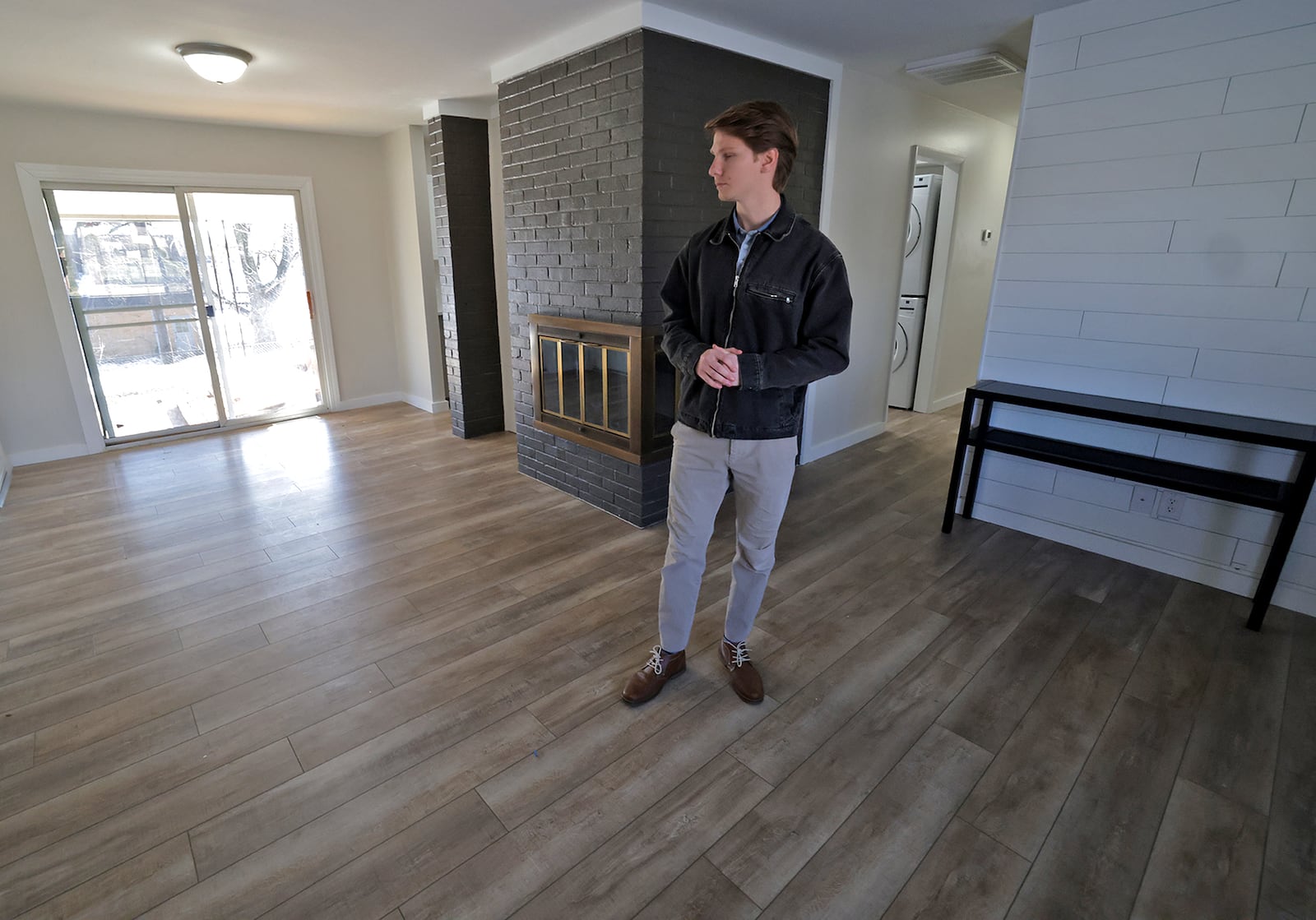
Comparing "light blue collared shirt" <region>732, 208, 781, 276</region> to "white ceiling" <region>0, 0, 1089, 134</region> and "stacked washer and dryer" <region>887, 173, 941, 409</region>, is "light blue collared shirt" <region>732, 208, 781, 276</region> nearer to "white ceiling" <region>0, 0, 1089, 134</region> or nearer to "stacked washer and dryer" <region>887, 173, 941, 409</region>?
"white ceiling" <region>0, 0, 1089, 134</region>

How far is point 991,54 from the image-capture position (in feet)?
10.8

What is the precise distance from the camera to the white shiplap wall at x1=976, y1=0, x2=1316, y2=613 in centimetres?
238

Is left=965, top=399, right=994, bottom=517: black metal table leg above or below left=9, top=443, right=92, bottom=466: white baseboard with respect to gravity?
above

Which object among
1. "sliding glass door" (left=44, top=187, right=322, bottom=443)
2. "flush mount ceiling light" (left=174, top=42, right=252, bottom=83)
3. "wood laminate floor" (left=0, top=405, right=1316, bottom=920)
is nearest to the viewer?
"wood laminate floor" (left=0, top=405, right=1316, bottom=920)

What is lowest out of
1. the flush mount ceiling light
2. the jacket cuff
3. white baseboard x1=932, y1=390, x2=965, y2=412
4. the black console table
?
white baseboard x1=932, y1=390, x2=965, y2=412

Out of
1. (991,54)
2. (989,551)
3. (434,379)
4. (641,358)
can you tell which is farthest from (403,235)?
(989,551)

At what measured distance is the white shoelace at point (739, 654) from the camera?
2.07 meters

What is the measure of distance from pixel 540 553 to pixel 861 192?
10.3ft

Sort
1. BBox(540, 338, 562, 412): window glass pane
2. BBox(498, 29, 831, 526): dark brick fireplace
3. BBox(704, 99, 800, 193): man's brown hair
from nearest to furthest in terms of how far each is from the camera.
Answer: BBox(704, 99, 800, 193): man's brown hair, BBox(498, 29, 831, 526): dark brick fireplace, BBox(540, 338, 562, 412): window glass pane

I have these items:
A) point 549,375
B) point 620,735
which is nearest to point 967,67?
point 549,375

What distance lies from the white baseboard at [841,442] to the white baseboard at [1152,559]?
120cm

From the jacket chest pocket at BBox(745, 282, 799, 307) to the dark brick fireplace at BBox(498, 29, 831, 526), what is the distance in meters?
1.42

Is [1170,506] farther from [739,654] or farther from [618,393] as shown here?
[618,393]

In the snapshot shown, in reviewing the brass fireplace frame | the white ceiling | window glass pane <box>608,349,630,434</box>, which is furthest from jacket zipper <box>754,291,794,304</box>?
the white ceiling
